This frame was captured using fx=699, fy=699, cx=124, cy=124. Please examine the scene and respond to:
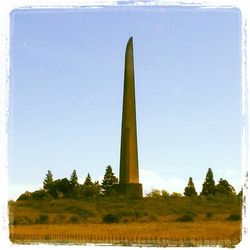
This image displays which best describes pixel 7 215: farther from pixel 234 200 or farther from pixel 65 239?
pixel 234 200

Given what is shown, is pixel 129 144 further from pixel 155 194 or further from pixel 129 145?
pixel 155 194

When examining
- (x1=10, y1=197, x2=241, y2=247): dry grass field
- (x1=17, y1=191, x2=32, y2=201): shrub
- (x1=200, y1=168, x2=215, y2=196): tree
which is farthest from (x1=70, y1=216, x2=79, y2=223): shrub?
(x1=200, y1=168, x2=215, y2=196): tree

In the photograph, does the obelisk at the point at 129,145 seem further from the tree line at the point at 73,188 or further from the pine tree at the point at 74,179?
the pine tree at the point at 74,179

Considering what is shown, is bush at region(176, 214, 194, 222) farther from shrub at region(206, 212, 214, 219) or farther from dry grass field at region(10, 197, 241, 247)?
shrub at region(206, 212, 214, 219)

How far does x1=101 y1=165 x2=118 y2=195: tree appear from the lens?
8.73m

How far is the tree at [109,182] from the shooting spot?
8734mm

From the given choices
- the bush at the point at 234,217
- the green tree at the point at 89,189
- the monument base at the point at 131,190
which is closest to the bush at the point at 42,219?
the green tree at the point at 89,189

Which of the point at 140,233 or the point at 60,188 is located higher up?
the point at 60,188

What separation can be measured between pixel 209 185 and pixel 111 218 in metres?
1.24

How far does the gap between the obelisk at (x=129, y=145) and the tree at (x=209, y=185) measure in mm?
865

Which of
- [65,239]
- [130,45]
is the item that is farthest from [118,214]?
[130,45]

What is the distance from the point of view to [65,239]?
7.83 meters

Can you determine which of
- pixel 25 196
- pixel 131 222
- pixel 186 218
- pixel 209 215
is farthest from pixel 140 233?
pixel 25 196

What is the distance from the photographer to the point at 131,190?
8945 millimetres
